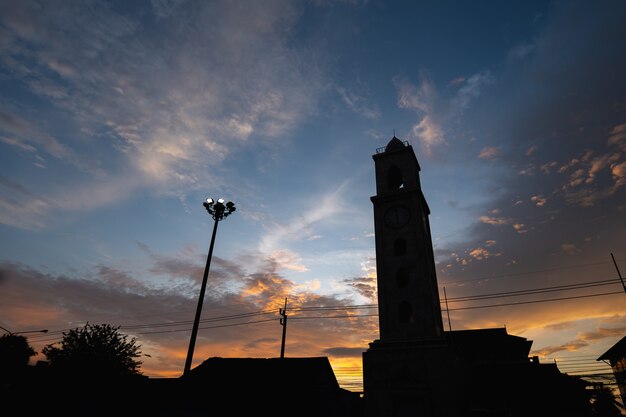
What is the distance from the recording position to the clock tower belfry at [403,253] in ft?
94.8

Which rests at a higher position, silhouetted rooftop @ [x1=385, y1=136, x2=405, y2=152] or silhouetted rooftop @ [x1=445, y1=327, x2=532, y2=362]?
silhouetted rooftop @ [x1=385, y1=136, x2=405, y2=152]

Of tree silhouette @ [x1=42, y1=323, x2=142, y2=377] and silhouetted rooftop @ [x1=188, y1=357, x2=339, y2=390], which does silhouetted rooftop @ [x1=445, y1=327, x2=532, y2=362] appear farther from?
tree silhouette @ [x1=42, y1=323, x2=142, y2=377]

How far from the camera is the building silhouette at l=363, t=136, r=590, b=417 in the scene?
1011 inches

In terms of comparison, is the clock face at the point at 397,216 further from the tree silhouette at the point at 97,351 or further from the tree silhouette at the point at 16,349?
the tree silhouette at the point at 16,349

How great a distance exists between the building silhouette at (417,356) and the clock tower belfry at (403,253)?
0.27ft

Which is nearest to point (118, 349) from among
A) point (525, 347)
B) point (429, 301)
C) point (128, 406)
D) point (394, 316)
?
point (128, 406)

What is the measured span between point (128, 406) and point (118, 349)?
23.5m

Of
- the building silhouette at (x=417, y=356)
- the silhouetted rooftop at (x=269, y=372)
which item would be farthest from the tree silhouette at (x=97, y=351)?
the building silhouette at (x=417, y=356)

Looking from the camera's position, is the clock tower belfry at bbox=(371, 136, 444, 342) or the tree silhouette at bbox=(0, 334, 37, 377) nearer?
the clock tower belfry at bbox=(371, 136, 444, 342)

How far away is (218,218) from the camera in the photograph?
26547mm

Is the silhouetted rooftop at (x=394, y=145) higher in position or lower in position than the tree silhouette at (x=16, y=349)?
higher

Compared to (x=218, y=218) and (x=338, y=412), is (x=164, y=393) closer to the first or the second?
(x=218, y=218)

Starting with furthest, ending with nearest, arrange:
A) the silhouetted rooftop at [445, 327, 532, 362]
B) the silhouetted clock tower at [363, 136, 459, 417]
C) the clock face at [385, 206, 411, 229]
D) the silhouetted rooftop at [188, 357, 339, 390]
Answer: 1. the silhouetted rooftop at [445, 327, 532, 362]
2. the silhouetted rooftop at [188, 357, 339, 390]
3. the clock face at [385, 206, 411, 229]
4. the silhouetted clock tower at [363, 136, 459, 417]

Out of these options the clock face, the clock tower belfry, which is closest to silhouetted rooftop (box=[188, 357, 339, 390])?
the clock tower belfry
